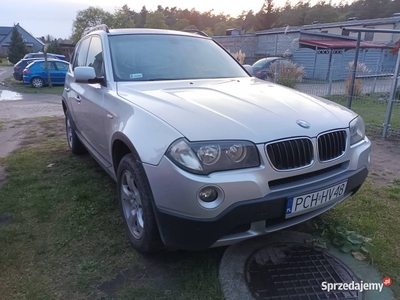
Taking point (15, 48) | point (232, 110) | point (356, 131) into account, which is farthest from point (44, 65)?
point (15, 48)

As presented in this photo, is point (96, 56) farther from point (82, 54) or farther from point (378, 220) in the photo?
point (378, 220)

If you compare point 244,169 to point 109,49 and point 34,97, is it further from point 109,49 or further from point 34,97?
point 34,97

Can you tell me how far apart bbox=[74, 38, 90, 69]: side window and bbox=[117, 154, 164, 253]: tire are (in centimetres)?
229

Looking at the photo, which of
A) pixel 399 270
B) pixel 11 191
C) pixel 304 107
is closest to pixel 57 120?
pixel 11 191

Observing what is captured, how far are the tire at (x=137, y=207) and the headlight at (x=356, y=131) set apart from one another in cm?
160

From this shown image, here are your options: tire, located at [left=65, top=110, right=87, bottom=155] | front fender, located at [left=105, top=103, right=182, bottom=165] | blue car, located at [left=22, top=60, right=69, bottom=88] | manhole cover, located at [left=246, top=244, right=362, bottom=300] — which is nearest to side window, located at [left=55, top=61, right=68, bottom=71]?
blue car, located at [left=22, top=60, right=69, bottom=88]

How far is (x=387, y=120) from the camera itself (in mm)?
6328

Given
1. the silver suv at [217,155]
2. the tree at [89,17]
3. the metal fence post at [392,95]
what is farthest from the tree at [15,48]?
the silver suv at [217,155]

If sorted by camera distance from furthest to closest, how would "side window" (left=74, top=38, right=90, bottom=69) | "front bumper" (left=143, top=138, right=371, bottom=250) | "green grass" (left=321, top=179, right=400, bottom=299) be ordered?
"side window" (left=74, top=38, right=90, bottom=69), "green grass" (left=321, top=179, right=400, bottom=299), "front bumper" (left=143, top=138, right=371, bottom=250)

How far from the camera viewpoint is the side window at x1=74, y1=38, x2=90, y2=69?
14.0 ft

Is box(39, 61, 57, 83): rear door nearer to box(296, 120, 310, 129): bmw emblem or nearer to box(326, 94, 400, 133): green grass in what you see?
box(326, 94, 400, 133): green grass

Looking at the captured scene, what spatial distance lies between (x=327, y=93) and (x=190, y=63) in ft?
26.4

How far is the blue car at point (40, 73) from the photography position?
16984 mm

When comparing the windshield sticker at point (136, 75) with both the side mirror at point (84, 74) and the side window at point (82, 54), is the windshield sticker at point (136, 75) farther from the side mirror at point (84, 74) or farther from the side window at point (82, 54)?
the side window at point (82, 54)
